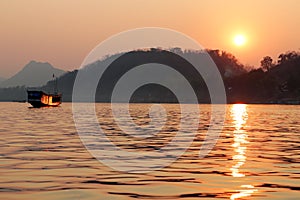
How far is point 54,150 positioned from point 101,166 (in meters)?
7.87

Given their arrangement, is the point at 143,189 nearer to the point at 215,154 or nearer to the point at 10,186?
the point at 10,186

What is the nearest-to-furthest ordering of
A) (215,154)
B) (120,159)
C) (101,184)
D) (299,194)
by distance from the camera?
(299,194) < (101,184) < (120,159) < (215,154)

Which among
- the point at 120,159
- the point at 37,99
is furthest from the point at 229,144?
the point at 37,99

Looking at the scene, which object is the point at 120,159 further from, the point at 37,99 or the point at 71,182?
the point at 37,99

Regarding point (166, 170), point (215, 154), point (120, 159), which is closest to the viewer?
point (166, 170)

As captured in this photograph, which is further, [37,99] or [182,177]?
[37,99]

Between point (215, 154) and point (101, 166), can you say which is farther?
point (215, 154)

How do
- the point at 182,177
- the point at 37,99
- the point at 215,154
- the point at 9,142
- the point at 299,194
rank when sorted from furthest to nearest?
the point at 37,99, the point at 9,142, the point at 215,154, the point at 182,177, the point at 299,194

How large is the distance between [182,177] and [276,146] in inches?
684

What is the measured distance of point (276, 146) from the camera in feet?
127

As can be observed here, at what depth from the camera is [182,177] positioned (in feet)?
75.6

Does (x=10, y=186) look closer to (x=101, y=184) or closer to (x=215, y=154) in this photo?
(x=101, y=184)

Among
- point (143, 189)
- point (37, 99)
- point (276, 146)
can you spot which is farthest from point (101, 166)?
point (37, 99)

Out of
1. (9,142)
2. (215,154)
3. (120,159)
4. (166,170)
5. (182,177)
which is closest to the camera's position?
(182,177)
